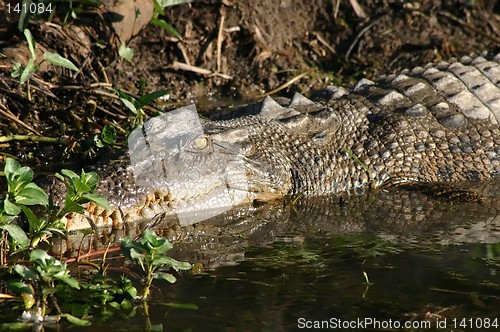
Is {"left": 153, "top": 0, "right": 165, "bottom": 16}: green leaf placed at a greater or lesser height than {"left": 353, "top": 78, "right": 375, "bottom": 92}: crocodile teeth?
greater

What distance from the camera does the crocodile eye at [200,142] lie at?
582 centimetres

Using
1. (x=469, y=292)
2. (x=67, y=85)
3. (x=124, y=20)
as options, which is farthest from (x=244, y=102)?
(x=469, y=292)

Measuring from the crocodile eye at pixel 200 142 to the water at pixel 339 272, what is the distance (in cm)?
56

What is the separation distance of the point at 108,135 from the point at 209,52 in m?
2.57

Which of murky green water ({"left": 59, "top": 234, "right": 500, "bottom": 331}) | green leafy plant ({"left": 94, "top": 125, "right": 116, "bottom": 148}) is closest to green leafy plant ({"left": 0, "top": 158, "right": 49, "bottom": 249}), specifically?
murky green water ({"left": 59, "top": 234, "right": 500, "bottom": 331})

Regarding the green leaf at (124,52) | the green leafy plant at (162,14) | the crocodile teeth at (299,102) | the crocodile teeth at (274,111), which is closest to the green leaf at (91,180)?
the crocodile teeth at (274,111)

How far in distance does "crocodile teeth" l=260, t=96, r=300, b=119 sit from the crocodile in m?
0.01

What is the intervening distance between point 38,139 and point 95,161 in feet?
1.66

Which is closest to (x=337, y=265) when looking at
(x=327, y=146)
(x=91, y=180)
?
(x=91, y=180)

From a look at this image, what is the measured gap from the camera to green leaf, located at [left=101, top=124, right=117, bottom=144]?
19.6ft

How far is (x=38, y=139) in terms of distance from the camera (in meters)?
6.21

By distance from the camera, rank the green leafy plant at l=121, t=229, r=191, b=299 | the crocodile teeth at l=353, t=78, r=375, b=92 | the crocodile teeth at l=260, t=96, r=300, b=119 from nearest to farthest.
Answer: the green leafy plant at l=121, t=229, r=191, b=299
the crocodile teeth at l=260, t=96, r=300, b=119
the crocodile teeth at l=353, t=78, r=375, b=92

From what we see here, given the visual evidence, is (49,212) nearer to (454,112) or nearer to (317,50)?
(454,112)

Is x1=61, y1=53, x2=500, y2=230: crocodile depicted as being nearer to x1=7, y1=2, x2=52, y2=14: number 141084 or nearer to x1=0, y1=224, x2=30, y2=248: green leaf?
x1=0, y1=224, x2=30, y2=248: green leaf
